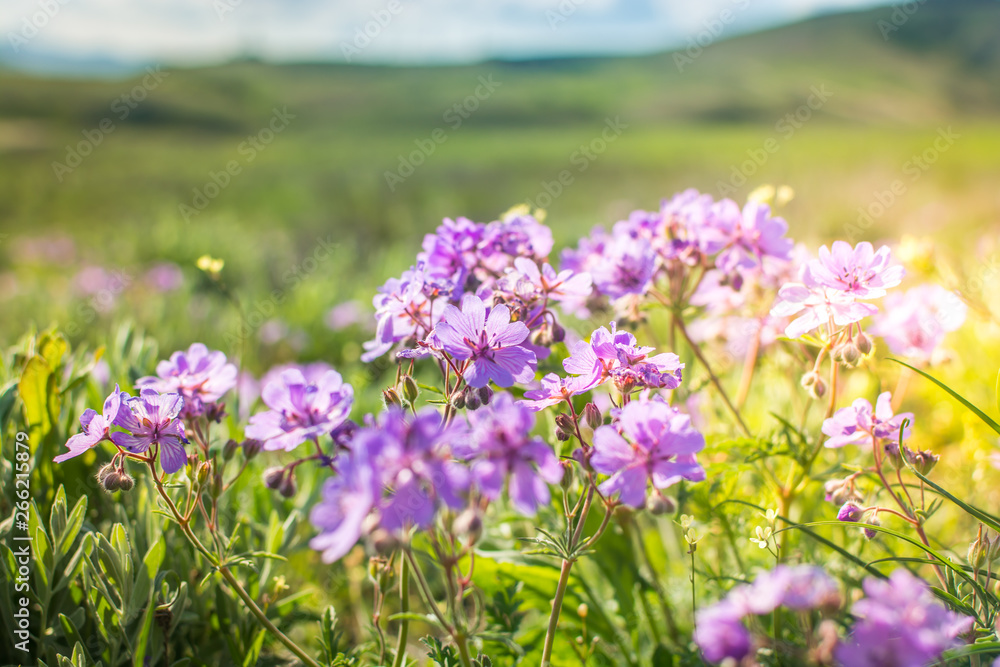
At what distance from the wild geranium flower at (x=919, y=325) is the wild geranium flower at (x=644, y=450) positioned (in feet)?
3.43

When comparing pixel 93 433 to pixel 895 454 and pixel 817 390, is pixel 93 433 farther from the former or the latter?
pixel 895 454

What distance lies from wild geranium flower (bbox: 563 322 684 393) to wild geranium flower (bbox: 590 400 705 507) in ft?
0.44

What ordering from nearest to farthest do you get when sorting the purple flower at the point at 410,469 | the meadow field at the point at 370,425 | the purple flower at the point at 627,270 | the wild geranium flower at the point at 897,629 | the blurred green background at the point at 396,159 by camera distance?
1. the wild geranium flower at the point at 897,629
2. the purple flower at the point at 410,469
3. the meadow field at the point at 370,425
4. the purple flower at the point at 627,270
5. the blurred green background at the point at 396,159

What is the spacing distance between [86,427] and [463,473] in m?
0.81

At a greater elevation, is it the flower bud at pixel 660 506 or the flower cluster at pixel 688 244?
the flower cluster at pixel 688 244

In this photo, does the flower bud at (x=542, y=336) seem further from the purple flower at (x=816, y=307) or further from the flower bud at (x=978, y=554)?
the flower bud at (x=978, y=554)

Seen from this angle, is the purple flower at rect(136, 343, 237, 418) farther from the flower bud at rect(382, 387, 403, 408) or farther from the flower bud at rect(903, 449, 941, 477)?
the flower bud at rect(903, 449, 941, 477)

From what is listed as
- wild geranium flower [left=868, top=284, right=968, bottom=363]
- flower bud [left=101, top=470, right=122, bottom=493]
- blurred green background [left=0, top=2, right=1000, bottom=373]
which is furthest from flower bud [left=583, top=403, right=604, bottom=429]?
blurred green background [left=0, top=2, right=1000, bottom=373]

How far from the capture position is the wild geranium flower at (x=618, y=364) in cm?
114

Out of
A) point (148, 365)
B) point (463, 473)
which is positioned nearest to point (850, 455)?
point (463, 473)

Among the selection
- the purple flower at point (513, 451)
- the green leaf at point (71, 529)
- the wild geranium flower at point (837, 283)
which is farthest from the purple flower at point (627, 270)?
the green leaf at point (71, 529)

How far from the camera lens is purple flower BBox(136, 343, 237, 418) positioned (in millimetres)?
1370

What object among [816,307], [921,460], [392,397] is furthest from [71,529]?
[921,460]

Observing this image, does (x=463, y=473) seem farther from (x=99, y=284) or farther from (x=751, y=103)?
(x=751, y=103)
